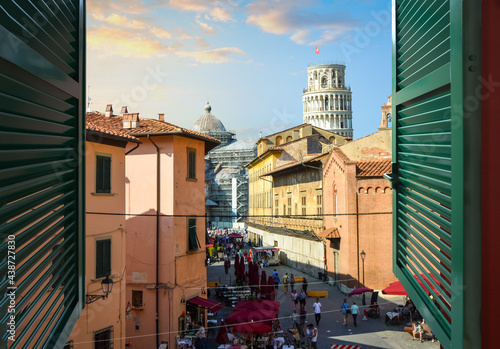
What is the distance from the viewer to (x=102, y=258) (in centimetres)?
1559

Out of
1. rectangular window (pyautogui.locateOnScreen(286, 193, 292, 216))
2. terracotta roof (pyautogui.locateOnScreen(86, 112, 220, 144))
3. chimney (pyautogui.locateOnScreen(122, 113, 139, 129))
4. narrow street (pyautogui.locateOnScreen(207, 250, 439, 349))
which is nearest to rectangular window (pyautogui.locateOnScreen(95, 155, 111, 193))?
terracotta roof (pyautogui.locateOnScreen(86, 112, 220, 144))

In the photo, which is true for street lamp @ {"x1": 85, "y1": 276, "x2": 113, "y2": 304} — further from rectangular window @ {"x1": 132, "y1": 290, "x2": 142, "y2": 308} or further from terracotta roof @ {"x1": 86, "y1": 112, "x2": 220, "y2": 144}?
terracotta roof @ {"x1": 86, "y1": 112, "x2": 220, "y2": 144}

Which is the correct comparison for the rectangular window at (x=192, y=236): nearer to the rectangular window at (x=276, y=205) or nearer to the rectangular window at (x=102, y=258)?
the rectangular window at (x=102, y=258)

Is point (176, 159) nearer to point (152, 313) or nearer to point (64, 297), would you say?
point (152, 313)

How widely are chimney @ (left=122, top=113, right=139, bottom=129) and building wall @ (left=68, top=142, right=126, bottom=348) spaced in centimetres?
456

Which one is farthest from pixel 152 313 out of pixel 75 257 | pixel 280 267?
pixel 280 267

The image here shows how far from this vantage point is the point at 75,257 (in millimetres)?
3506

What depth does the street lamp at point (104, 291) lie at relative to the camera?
1490 cm

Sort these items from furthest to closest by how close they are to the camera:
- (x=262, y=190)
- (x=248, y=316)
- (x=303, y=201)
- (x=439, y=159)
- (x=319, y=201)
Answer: (x=262, y=190), (x=303, y=201), (x=319, y=201), (x=248, y=316), (x=439, y=159)

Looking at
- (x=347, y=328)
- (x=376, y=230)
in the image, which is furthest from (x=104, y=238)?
(x=376, y=230)

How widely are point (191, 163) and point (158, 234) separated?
11.2 ft

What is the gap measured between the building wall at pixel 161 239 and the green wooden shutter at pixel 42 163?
56.6ft

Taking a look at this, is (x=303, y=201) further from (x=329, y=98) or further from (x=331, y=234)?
(x=329, y=98)
